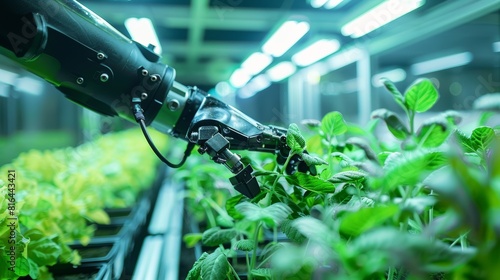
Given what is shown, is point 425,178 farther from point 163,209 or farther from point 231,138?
point 163,209

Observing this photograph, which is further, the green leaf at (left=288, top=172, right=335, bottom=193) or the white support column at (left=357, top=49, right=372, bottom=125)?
the white support column at (left=357, top=49, right=372, bottom=125)

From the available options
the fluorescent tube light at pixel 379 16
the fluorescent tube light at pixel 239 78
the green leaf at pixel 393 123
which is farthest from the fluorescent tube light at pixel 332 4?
the fluorescent tube light at pixel 239 78

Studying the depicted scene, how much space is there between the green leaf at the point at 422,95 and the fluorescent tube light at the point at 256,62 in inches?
104

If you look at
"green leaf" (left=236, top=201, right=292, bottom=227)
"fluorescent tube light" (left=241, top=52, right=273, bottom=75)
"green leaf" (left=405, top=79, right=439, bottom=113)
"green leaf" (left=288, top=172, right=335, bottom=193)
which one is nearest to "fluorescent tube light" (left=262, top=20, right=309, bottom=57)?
"fluorescent tube light" (left=241, top=52, right=273, bottom=75)

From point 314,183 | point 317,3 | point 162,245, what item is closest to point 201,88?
point 314,183

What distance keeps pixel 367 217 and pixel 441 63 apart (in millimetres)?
3438

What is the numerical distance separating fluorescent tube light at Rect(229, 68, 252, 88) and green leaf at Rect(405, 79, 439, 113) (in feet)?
10.8

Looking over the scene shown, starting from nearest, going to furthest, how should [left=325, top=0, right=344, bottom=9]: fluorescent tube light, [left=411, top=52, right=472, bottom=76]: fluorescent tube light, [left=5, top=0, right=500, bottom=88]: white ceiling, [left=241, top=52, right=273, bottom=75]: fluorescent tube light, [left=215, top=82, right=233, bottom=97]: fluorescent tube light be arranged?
[left=5, top=0, right=500, bottom=88]: white ceiling → [left=325, top=0, right=344, bottom=9]: fluorescent tube light → [left=411, top=52, right=472, bottom=76]: fluorescent tube light → [left=241, top=52, right=273, bottom=75]: fluorescent tube light → [left=215, top=82, right=233, bottom=97]: fluorescent tube light

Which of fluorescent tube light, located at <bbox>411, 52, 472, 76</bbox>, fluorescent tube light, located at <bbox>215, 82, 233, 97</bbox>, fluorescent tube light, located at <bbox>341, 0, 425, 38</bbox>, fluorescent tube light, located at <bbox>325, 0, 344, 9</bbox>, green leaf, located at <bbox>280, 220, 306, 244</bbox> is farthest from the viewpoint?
fluorescent tube light, located at <bbox>215, 82, 233, 97</bbox>

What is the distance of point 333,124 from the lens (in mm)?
783

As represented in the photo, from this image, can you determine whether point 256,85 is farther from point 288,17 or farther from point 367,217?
point 367,217

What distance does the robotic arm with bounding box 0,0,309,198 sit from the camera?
563 millimetres

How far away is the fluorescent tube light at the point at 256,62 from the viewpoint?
3404 millimetres

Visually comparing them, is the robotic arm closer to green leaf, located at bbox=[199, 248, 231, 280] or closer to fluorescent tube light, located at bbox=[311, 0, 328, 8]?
→ green leaf, located at bbox=[199, 248, 231, 280]
